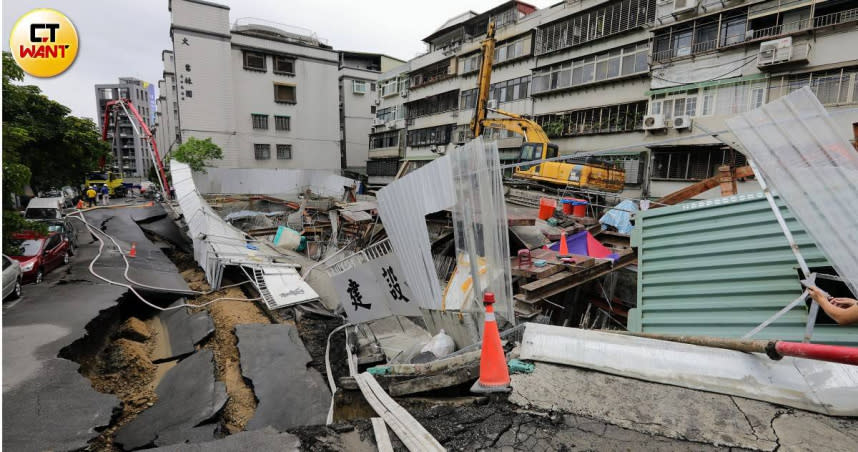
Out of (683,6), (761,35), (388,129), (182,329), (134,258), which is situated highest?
(683,6)

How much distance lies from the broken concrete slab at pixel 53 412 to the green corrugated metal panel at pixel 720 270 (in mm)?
6449

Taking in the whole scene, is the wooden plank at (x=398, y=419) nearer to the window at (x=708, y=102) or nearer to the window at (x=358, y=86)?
the window at (x=708, y=102)

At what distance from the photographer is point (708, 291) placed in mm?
4324

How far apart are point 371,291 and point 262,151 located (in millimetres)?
31290

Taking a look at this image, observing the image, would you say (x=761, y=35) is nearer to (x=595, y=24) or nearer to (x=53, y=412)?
(x=595, y=24)

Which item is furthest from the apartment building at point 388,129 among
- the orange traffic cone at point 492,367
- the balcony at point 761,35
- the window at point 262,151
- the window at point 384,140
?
the orange traffic cone at point 492,367

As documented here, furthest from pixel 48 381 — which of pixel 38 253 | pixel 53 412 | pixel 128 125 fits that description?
pixel 128 125

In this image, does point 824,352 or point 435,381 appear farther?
point 435,381

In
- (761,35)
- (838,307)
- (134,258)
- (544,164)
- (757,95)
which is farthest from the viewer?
(544,164)

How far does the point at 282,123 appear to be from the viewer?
116 feet

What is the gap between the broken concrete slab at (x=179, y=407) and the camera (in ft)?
15.6

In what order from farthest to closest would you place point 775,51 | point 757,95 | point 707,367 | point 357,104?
point 357,104, point 757,95, point 775,51, point 707,367

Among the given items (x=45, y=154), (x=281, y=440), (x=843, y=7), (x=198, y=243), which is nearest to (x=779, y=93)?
(x=843, y=7)

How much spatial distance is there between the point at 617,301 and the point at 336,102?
35.5 m
